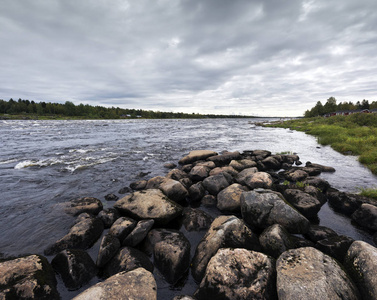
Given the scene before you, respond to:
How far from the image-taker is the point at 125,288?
11.5 ft

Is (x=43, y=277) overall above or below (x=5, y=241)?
above

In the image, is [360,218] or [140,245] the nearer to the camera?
[140,245]

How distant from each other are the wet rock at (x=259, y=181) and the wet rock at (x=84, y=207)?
280 inches

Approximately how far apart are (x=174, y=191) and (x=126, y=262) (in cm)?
391

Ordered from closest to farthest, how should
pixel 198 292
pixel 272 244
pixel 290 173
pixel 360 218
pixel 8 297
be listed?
pixel 8 297
pixel 198 292
pixel 272 244
pixel 360 218
pixel 290 173

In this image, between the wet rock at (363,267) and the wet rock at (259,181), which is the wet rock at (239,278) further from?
the wet rock at (259,181)

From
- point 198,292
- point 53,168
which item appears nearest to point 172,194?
point 198,292

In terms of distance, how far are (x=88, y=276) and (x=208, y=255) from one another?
313cm

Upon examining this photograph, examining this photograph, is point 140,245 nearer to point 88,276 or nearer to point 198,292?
point 88,276

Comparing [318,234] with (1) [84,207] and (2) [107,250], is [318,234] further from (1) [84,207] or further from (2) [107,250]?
(1) [84,207]

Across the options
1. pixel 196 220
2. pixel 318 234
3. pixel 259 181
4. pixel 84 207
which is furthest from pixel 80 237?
pixel 259 181

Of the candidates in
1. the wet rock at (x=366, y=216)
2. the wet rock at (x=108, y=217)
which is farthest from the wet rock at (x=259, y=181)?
the wet rock at (x=108, y=217)

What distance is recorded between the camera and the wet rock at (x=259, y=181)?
8.48 meters

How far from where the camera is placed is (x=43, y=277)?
393cm
